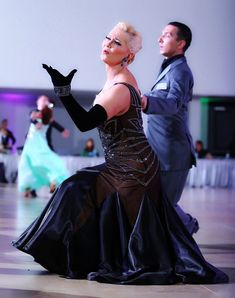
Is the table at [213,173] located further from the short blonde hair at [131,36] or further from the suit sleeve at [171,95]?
the short blonde hair at [131,36]

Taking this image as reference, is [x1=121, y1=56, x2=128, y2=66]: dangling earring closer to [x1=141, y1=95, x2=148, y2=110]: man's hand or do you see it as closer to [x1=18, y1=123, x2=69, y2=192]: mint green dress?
[x1=141, y1=95, x2=148, y2=110]: man's hand

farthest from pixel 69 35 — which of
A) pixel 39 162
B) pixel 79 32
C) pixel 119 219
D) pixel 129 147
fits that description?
pixel 119 219

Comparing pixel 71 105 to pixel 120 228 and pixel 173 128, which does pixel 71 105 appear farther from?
pixel 173 128

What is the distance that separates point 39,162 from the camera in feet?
30.7

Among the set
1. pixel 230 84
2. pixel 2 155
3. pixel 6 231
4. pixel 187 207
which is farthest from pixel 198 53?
pixel 6 231

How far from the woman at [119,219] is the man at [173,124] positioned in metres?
0.80

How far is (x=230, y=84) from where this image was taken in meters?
16.2

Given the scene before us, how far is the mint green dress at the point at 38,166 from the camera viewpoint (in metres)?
9.37

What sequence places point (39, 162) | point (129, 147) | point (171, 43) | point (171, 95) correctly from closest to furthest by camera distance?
point (129, 147) → point (171, 95) → point (171, 43) → point (39, 162)

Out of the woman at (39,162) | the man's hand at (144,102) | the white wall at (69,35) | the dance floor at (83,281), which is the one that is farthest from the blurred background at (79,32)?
the man's hand at (144,102)

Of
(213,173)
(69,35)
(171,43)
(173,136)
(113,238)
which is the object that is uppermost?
(69,35)

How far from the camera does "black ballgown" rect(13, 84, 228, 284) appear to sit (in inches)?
135

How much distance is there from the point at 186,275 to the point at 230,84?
13224mm

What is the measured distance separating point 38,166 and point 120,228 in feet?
19.7
